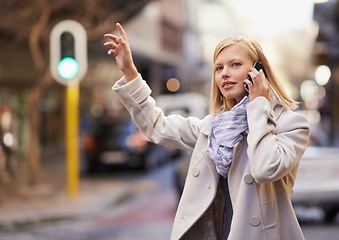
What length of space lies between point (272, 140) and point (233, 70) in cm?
37

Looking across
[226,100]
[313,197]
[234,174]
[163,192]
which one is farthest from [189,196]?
[163,192]

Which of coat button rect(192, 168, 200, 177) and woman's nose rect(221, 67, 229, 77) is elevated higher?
woman's nose rect(221, 67, 229, 77)

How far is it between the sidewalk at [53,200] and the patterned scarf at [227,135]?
28.3ft

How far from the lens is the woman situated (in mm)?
2871

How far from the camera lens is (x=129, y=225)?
37.2 ft

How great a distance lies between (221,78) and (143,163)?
56.8 ft

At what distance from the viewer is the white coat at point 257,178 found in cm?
282

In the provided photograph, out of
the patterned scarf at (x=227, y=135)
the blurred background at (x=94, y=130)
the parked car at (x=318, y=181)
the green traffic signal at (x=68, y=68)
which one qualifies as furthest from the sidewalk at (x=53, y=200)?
the patterned scarf at (x=227, y=135)

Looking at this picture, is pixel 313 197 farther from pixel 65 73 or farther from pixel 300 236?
pixel 300 236

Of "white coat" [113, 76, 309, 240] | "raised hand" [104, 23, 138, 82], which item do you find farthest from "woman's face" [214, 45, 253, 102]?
"raised hand" [104, 23, 138, 82]

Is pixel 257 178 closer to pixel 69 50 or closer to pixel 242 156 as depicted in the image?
pixel 242 156

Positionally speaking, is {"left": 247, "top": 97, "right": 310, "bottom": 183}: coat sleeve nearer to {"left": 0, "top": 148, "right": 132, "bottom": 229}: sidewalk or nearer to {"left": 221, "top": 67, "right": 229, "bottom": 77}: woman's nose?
{"left": 221, "top": 67, "right": 229, "bottom": 77}: woman's nose

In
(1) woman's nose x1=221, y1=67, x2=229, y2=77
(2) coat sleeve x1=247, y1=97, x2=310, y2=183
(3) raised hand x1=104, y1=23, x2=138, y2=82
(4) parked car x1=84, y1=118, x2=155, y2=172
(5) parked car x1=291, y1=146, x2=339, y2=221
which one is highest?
(4) parked car x1=84, y1=118, x2=155, y2=172

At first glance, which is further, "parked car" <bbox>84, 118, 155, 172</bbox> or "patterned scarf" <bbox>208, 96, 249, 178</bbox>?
"parked car" <bbox>84, 118, 155, 172</bbox>
